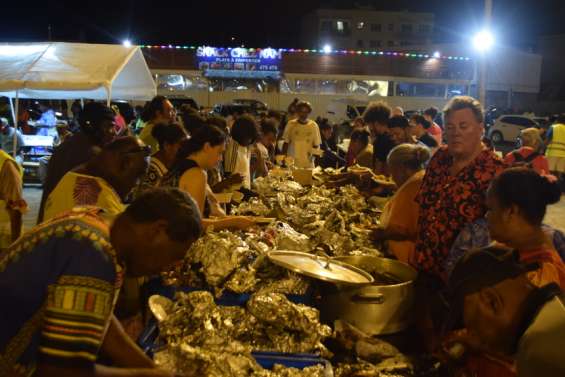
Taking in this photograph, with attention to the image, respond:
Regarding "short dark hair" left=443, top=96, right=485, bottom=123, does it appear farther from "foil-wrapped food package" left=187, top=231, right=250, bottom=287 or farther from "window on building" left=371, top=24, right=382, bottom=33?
"window on building" left=371, top=24, right=382, bottom=33

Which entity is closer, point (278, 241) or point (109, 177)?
point (109, 177)

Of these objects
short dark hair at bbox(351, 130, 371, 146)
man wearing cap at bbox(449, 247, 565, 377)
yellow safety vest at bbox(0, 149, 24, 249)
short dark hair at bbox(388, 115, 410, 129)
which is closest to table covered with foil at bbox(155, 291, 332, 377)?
man wearing cap at bbox(449, 247, 565, 377)

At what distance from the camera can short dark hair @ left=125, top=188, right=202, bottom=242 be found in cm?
151

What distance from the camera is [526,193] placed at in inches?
81.7

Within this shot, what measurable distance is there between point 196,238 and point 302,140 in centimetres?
694

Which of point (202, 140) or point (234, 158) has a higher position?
point (202, 140)

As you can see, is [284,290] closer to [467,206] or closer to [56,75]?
[467,206]

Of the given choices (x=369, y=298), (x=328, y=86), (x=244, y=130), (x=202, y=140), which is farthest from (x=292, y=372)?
(x=328, y=86)

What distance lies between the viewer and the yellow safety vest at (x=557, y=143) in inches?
520

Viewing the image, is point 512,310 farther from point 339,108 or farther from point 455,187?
point 339,108

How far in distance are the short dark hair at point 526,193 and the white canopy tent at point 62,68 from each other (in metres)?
6.87

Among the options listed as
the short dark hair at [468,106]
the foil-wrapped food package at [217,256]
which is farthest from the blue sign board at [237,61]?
the foil-wrapped food package at [217,256]

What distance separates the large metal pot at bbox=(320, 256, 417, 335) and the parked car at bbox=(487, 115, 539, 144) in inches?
992

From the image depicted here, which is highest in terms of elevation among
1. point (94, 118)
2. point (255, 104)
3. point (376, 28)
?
point (376, 28)
